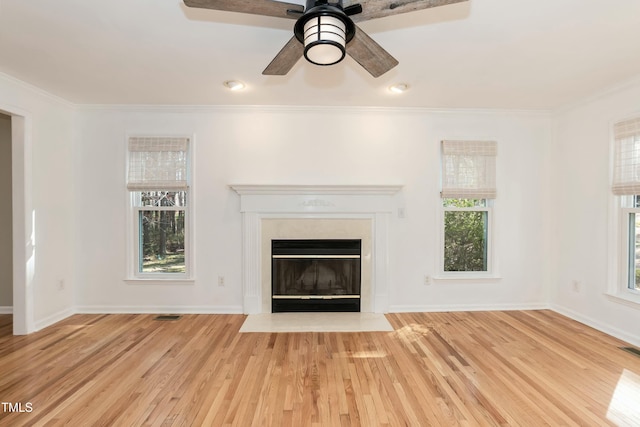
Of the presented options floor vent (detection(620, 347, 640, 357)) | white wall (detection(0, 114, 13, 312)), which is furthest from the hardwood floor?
white wall (detection(0, 114, 13, 312))

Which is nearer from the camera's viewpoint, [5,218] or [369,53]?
[369,53]

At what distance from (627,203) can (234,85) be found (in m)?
4.12

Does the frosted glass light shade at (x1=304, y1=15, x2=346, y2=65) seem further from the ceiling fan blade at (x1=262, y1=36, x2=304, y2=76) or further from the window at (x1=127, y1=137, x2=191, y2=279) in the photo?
the window at (x1=127, y1=137, x2=191, y2=279)

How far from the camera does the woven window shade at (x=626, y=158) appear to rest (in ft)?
9.57

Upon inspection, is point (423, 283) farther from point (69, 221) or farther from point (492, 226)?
point (69, 221)

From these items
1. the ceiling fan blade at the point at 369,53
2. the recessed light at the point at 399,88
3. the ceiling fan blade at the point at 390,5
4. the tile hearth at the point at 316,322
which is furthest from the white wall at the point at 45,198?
the recessed light at the point at 399,88

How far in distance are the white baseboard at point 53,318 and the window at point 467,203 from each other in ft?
14.9

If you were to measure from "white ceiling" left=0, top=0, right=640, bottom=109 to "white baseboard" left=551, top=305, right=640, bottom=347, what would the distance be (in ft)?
7.98

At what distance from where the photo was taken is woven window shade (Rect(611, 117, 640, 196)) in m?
2.92

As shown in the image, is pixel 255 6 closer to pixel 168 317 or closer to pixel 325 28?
pixel 325 28

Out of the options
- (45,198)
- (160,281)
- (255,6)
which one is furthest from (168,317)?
(255,6)

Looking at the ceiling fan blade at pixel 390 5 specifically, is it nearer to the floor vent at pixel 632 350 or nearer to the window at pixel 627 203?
the window at pixel 627 203

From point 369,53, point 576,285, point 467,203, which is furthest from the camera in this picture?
point 467,203

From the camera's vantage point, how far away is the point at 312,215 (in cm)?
374
